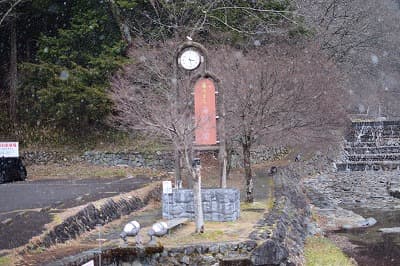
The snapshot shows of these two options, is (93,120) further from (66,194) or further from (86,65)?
(66,194)

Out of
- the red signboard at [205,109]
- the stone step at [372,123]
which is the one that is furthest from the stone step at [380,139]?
the red signboard at [205,109]

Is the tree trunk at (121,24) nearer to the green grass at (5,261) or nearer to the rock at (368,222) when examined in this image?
the rock at (368,222)

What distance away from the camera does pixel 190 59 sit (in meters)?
13.3

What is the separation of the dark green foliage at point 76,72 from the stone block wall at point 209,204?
35.6 feet

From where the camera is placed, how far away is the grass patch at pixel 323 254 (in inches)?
479

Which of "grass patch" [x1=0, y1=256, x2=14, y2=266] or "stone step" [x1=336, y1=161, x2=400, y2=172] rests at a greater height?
"stone step" [x1=336, y1=161, x2=400, y2=172]

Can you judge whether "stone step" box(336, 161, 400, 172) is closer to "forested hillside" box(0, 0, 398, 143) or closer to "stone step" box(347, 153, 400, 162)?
"stone step" box(347, 153, 400, 162)

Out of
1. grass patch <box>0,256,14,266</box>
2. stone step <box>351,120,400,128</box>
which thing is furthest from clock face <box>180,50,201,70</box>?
stone step <box>351,120,400,128</box>

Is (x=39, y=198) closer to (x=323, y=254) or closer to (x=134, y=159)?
(x=323, y=254)

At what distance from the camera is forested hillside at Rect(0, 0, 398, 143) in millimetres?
22266

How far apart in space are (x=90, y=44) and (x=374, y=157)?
19728 mm

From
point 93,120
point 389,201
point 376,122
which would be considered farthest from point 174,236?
point 376,122

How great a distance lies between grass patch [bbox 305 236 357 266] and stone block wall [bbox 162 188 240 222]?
2.01m

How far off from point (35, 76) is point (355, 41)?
1849cm
